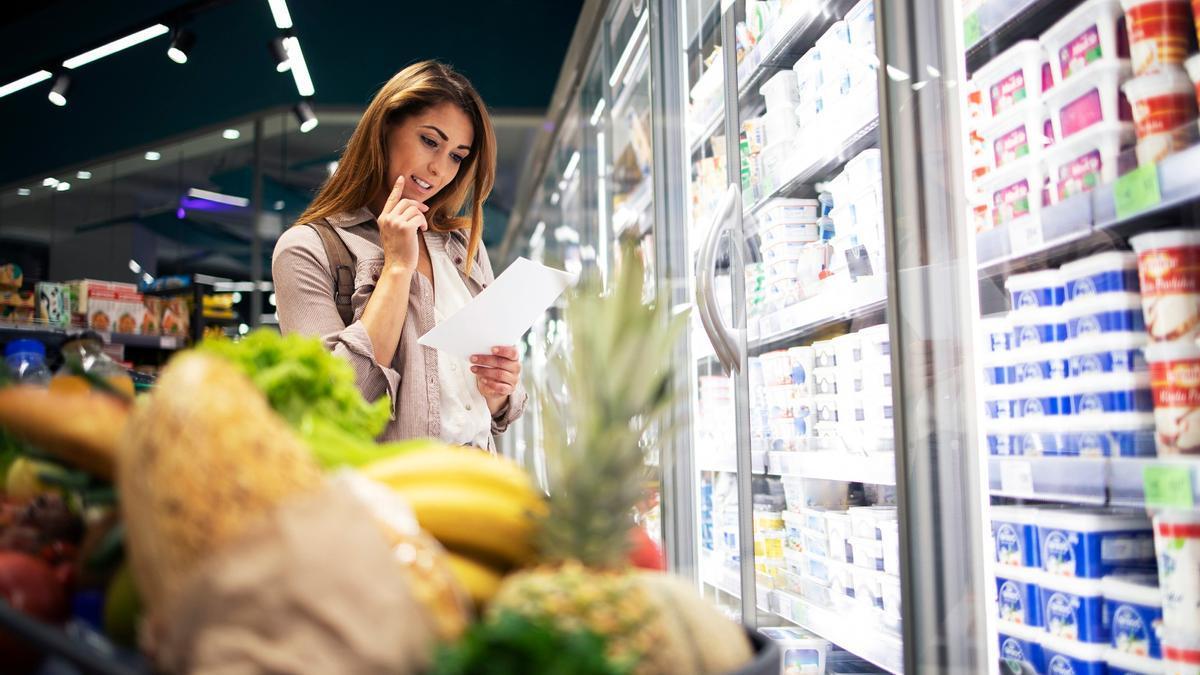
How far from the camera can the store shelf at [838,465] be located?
6.07ft

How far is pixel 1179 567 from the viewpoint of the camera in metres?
1.33

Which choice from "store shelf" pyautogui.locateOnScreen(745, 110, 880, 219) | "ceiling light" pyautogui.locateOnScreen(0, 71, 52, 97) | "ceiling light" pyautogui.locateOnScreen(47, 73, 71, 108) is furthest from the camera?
"ceiling light" pyautogui.locateOnScreen(0, 71, 52, 97)

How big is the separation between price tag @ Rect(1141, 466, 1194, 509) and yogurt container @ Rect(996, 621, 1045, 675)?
0.52m

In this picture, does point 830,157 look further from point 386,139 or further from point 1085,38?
point 386,139

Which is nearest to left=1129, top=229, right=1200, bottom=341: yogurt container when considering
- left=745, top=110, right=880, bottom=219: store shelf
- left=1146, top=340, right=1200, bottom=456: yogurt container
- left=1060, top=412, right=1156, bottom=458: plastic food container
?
left=1146, top=340, right=1200, bottom=456: yogurt container

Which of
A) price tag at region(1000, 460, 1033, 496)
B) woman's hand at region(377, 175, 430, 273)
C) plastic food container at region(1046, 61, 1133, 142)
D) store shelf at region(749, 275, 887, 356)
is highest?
plastic food container at region(1046, 61, 1133, 142)

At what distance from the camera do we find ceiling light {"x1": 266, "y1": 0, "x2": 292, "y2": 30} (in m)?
5.48

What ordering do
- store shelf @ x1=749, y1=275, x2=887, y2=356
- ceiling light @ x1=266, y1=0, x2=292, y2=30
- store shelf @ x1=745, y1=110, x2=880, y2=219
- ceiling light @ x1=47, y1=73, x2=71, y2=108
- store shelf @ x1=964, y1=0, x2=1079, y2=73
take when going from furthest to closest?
ceiling light @ x1=47, y1=73, x2=71, y2=108 < ceiling light @ x1=266, y1=0, x2=292, y2=30 < store shelf @ x1=745, y1=110, x2=880, y2=219 < store shelf @ x1=749, y1=275, x2=887, y2=356 < store shelf @ x1=964, y1=0, x2=1079, y2=73

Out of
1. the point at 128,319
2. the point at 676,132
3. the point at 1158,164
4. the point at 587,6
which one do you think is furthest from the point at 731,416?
the point at 128,319

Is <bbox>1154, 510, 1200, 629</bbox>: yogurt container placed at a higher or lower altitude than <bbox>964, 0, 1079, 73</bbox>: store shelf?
lower

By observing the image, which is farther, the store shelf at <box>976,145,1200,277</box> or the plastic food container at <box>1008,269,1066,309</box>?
the plastic food container at <box>1008,269,1066,309</box>

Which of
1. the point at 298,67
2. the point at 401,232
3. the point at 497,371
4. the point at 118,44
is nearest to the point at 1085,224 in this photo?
the point at 497,371

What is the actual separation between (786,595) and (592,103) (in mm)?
3103

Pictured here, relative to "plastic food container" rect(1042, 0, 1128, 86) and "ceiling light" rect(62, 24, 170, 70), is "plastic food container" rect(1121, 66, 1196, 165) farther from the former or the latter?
"ceiling light" rect(62, 24, 170, 70)
